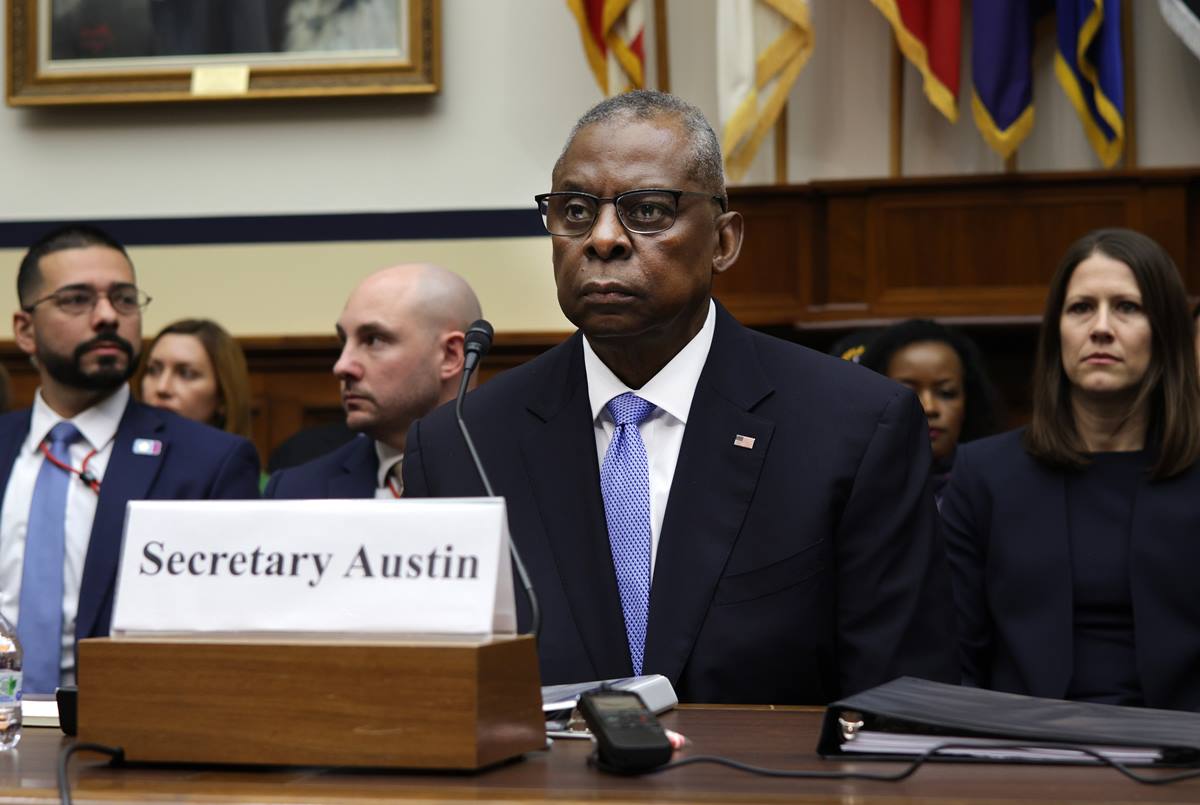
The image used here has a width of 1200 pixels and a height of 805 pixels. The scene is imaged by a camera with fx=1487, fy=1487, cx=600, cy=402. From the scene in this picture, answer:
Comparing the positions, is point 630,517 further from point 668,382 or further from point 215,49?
point 215,49

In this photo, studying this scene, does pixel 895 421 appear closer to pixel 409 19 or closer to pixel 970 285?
pixel 970 285

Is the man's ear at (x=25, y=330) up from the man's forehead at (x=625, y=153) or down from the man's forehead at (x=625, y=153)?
down

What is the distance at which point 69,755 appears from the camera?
1343mm

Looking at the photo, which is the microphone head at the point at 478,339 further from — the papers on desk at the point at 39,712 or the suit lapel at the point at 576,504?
the papers on desk at the point at 39,712

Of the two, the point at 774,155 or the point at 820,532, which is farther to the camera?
the point at 774,155

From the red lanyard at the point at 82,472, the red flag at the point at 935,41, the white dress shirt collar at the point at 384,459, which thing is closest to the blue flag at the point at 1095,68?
the red flag at the point at 935,41

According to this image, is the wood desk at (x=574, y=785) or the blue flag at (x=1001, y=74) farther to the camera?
the blue flag at (x=1001, y=74)

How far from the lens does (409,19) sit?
18.2 ft

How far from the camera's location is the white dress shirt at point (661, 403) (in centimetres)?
229

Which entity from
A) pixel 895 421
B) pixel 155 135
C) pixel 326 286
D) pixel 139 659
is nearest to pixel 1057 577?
pixel 895 421

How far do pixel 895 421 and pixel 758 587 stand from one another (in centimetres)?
35

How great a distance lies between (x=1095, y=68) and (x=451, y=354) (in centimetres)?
248

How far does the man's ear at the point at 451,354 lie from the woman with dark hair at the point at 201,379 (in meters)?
1.11

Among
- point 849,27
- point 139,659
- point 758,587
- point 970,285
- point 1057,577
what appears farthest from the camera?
point 849,27
